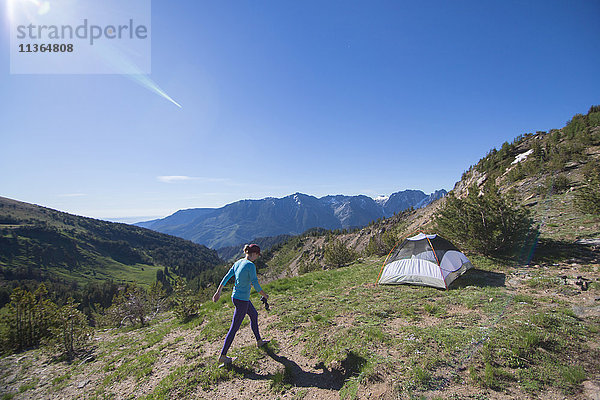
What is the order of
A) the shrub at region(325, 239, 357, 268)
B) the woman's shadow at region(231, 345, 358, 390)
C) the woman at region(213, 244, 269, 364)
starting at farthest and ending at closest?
1. the shrub at region(325, 239, 357, 268)
2. the woman at region(213, 244, 269, 364)
3. the woman's shadow at region(231, 345, 358, 390)

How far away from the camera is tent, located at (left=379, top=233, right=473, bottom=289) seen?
1223cm

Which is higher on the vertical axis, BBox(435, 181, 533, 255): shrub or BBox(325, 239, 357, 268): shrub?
BBox(435, 181, 533, 255): shrub

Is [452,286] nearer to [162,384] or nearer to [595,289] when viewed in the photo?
[595,289]

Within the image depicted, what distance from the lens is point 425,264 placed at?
12.8 meters

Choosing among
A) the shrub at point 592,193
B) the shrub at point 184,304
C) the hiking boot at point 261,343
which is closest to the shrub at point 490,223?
the shrub at point 592,193

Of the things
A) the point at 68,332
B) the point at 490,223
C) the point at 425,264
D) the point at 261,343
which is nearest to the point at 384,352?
the point at 261,343

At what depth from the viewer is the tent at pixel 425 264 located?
12227mm

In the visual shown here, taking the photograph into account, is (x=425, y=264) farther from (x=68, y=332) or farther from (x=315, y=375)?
(x=68, y=332)

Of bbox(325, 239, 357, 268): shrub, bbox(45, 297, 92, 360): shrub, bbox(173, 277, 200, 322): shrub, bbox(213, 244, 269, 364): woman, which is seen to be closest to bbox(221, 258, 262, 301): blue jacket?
bbox(213, 244, 269, 364): woman

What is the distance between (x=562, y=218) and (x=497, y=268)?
29.0 feet

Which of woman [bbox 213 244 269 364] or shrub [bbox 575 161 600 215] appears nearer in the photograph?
woman [bbox 213 244 269 364]

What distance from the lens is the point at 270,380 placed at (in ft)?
19.9

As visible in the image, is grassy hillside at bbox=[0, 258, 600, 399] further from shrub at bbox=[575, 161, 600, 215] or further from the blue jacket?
shrub at bbox=[575, 161, 600, 215]

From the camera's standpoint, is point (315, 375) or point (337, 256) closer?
point (315, 375)
